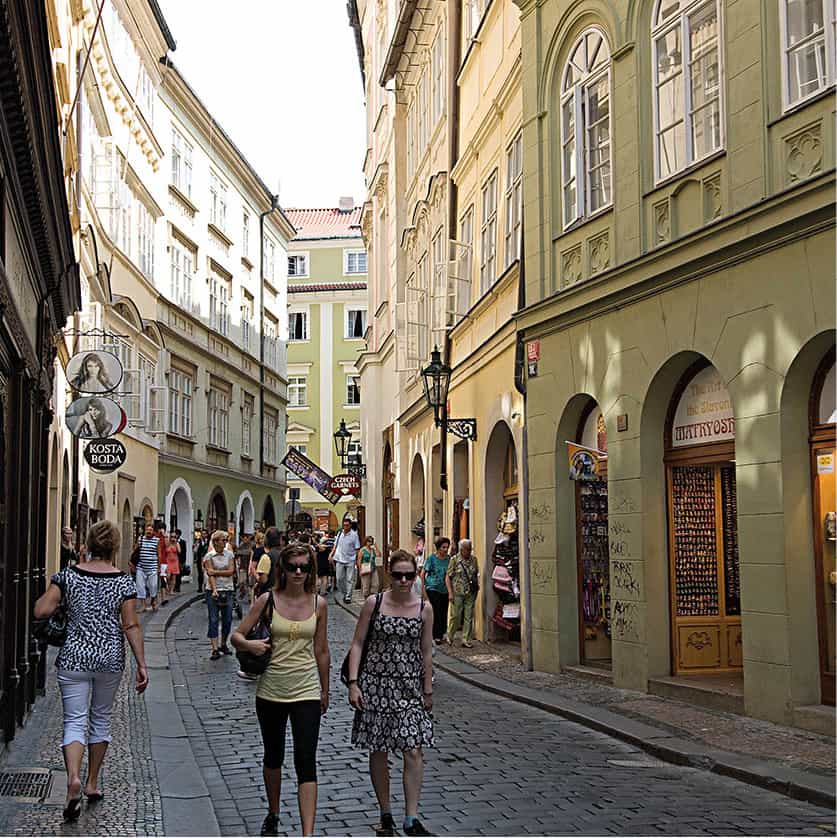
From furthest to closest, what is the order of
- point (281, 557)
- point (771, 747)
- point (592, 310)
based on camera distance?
point (592, 310)
point (771, 747)
point (281, 557)

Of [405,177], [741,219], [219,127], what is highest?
[219,127]

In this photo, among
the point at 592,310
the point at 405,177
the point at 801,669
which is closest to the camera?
the point at 801,669

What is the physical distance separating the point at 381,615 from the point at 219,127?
43.2 meters

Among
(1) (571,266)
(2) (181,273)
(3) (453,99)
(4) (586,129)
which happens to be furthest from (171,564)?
(4) (586,129)

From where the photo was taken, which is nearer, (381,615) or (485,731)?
(381,615)

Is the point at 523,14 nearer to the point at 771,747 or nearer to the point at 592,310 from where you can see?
the point at 592,310

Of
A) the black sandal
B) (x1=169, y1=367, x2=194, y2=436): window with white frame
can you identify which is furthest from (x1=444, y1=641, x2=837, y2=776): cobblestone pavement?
(x1=169, y1=367, x2=194, y2=436): window with white frame

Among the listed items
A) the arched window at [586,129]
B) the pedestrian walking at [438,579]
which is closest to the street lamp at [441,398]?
the pedestrian walking at [438,579]

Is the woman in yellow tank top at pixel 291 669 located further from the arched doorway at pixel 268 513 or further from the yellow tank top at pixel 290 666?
the arched doorway at pixel 268 513

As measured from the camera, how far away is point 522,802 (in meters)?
8.79

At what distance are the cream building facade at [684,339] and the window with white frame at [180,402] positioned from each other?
27.2 meters

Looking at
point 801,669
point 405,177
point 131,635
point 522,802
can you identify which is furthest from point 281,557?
point 405,177

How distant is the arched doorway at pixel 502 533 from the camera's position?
2008 centimetres

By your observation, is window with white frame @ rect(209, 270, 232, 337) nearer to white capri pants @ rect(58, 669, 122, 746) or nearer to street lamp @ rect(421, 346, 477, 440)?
street lamp @ rect(421, 346, 477, 440)
